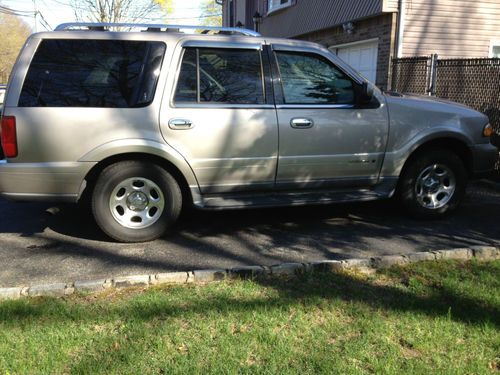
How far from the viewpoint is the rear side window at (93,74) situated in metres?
4.29

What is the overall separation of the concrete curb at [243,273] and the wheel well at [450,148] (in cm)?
133

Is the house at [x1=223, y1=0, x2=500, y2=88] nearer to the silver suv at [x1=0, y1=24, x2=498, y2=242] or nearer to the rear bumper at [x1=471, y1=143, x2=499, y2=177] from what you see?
the rear bumper at [x1=471, y1=143, x2=499, y2=177]

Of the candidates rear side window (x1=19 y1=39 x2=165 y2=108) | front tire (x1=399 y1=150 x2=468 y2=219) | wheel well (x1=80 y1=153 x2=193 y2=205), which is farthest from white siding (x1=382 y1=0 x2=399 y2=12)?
wheel well (x1=80 y1=153 x2=193 y2=205)

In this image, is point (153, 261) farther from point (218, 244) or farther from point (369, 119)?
point (369, 119)

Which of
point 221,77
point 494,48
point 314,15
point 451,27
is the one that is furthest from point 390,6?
point 221,77

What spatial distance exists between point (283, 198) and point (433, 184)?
1.76m

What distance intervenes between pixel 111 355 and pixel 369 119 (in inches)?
135

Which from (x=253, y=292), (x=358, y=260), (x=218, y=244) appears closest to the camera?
(x=253, y=292)

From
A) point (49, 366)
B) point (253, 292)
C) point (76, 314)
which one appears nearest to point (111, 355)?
point (49, 366)

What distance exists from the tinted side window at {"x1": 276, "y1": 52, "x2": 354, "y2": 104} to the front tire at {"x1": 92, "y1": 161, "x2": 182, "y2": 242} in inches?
57.9

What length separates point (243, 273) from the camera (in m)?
3.85

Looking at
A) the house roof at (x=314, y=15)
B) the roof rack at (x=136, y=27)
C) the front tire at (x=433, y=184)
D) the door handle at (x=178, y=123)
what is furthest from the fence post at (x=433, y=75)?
the door handle at (x=178, y=123)

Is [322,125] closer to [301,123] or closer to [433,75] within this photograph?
[301,123]

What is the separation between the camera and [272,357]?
2.80 m
